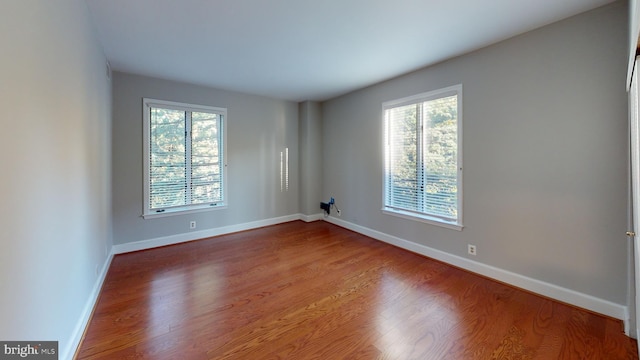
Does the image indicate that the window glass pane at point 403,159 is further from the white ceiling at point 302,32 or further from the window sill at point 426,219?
the white ceiling at point 302,32

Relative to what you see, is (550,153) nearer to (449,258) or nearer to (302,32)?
(449,258)

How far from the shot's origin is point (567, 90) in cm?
223

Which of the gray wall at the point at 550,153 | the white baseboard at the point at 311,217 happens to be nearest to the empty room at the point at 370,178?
the gray wall at the point at 550,153

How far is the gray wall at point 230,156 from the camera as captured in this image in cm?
354

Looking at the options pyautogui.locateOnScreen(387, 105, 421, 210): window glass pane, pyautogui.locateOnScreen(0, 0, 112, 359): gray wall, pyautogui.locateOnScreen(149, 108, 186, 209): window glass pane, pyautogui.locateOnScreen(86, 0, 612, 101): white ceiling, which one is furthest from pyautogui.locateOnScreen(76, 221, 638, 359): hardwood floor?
pyautogui.locateOnScreen(86, 0, 612, 101): white ceiling

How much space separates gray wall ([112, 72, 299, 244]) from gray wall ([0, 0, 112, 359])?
53.5 inches

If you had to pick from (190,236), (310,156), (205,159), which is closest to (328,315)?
(190,236)

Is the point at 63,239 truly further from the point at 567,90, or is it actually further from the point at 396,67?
the point at 567,90

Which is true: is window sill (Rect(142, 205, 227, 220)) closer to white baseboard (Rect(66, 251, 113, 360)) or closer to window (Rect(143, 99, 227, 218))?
window (Rect(143, 99, 227, 218))

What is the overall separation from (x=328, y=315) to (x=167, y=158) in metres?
3.36

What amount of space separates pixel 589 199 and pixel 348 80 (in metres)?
3.07

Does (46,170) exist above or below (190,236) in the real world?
above

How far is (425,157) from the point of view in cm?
341

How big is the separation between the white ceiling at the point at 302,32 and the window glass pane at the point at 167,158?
0.64 m
